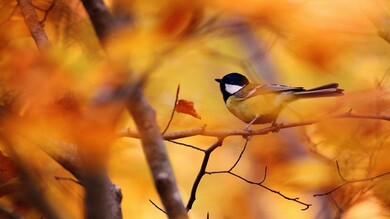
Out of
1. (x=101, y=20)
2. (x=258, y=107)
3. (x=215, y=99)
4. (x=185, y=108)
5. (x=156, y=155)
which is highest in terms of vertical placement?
(x=101, y=20)

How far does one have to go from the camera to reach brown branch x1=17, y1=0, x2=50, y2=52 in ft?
7.89

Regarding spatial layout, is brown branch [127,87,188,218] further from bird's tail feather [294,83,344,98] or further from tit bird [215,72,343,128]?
tit bird [215,72,343,128]

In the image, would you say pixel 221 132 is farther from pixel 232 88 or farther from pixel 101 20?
pixel 232 88

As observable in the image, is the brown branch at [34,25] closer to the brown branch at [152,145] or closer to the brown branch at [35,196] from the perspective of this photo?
the brown branch at [152,145]

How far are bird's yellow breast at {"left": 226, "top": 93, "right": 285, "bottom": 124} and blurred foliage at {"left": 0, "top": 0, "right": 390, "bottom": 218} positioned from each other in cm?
12

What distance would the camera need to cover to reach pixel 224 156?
4258 millimetres

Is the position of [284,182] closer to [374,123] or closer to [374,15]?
[374,123]

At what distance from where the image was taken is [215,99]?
15.8 feet

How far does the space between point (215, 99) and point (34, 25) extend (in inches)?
97.4

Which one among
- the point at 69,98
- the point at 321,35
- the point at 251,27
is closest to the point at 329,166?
the point at 321,35

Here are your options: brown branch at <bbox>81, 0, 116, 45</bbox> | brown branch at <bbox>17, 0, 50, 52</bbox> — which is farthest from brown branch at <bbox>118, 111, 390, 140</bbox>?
brown branch at <bbox>81, 0, 116, 45</bbox>

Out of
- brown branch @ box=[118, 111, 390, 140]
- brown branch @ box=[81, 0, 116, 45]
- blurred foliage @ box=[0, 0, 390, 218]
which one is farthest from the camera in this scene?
brown branch @ box=[118, 111, 390, 140]

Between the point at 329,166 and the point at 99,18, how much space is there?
81.4 inches

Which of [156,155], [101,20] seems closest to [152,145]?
[156,155]
